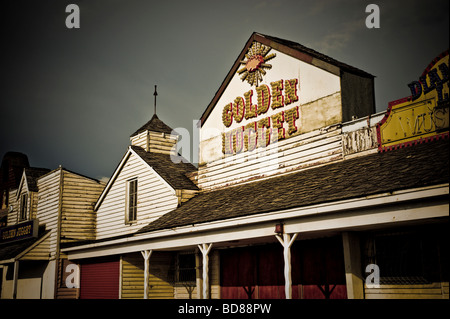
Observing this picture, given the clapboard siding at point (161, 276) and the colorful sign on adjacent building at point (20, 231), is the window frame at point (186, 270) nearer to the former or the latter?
the clapboard siding at point (161, 276)

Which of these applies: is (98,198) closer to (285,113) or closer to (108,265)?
(108,265)

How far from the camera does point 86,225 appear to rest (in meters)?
24.2

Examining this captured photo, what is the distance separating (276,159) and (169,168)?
648 cm

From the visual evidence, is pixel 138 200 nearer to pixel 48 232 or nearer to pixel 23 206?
pixel 48 232

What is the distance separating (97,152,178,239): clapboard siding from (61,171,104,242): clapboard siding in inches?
26.8

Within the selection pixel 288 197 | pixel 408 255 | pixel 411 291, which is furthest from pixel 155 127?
pixel 411 291

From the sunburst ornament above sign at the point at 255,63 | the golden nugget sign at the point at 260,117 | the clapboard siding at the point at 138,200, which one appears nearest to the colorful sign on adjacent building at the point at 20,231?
the clapboard siding at the point at 138,200

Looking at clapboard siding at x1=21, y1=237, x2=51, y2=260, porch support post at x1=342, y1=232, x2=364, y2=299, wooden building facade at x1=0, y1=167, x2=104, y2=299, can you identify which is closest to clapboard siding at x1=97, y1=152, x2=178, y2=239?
wooden building facade at x1=0, y1=167, x2=104, y2=299

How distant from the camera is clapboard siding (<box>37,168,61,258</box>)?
78.7ft

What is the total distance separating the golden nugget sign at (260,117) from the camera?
16000 mm

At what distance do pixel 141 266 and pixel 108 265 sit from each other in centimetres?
167

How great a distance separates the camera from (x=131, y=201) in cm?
2184
